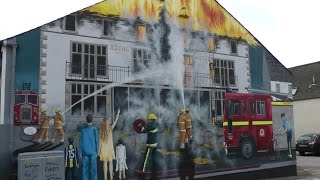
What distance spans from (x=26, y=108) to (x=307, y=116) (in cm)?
3093

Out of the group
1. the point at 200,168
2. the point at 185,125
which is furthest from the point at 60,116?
the point at 200,168

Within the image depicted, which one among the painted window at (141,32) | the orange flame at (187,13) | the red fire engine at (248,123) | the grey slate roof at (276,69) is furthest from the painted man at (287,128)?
the painted window at (141,32)

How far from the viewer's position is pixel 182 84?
14617 millimetres

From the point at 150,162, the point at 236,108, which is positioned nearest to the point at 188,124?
the point at 150,162

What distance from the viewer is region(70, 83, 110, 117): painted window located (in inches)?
484

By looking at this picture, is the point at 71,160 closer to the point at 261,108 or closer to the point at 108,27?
A: the point at 108,27

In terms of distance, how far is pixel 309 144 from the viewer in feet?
95.3

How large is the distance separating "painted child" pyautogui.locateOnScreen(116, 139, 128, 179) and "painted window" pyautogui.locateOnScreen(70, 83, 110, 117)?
108 centimetres

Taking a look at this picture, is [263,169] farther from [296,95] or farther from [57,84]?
[296,95]

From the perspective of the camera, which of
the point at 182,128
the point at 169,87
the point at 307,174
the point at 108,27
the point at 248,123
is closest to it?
the point at 108,27

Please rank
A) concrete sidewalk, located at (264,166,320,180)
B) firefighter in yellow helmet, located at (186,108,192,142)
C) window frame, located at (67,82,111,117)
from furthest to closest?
concrete sidewalk, located at (264,166,320,180), firefighter in yellow helmet, located at (186,108,192,142), window frame, located at (67,82,111,117)

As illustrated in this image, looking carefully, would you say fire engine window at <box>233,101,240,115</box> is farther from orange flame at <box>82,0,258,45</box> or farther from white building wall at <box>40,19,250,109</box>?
white building wall at <box>40,19,250,109</box>

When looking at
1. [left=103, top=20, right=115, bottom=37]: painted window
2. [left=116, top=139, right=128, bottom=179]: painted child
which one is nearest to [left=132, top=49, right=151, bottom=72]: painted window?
[left=103, top=20, right=115, bottom=37]: painted window

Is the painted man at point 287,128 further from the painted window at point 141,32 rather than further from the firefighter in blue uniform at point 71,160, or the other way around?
the firefighter in blue uniform at point 71,160
